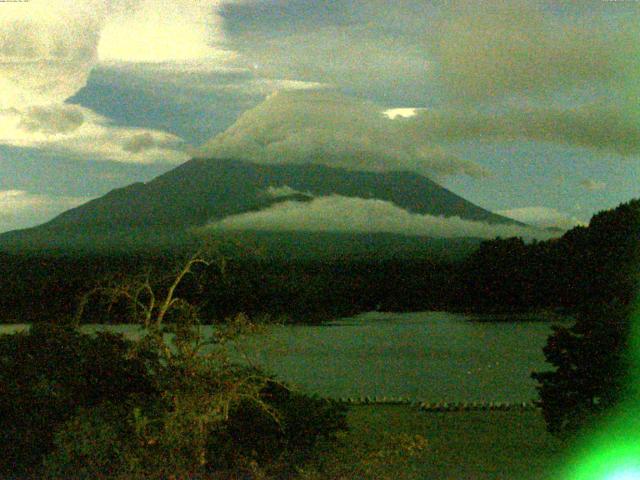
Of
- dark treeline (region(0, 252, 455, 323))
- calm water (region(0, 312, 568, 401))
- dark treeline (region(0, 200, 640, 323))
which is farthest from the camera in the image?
dark treeline (region(0, 200, 640, 323))

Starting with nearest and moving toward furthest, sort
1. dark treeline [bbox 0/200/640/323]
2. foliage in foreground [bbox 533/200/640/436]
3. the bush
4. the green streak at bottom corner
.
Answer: the green streak at bottom corner < the bush < foliage in foreground [bbox 533/200/640/436] < dark treeline [bbox 0/200/640/323]

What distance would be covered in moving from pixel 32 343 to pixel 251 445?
2372 millimetres

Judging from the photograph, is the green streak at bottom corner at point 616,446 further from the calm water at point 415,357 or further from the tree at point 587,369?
the calm water at point 415,357

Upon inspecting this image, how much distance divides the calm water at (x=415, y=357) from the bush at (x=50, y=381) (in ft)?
7.95

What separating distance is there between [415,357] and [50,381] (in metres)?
8.92

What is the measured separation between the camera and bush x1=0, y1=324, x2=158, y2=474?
6941mm

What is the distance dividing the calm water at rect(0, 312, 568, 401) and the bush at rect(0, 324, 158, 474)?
242 centimetres

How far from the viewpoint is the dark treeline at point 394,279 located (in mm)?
14086

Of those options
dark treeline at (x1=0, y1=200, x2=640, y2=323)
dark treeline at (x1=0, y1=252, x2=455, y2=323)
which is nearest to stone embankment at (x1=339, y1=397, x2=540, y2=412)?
dark treeline at (x1=0, y1=252, x2=455, y2=323)

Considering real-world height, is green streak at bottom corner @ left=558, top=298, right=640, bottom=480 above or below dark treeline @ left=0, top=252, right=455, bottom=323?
below

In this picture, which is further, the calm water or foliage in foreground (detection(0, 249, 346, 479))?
the calm water

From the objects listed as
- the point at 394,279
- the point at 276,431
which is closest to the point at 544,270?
the point at 394,279

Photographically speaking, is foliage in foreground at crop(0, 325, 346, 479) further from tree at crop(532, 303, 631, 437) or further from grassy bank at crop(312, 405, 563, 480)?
tree at crop(532, 303, 631, 437)

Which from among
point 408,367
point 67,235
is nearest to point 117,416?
point 408,367
